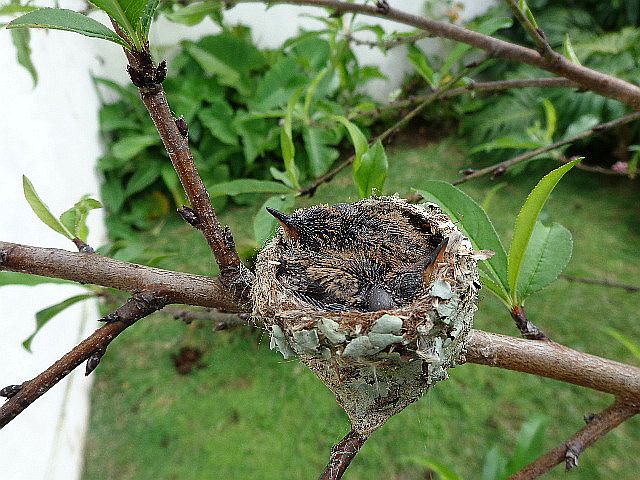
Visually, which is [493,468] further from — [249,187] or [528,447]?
[249,187]

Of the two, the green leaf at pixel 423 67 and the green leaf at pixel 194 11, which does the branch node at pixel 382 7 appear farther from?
the green leaf at pixel 194 11

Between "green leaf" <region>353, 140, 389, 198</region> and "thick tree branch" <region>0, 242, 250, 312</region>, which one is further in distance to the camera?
"green leaf" <region>353, 140, 389, 198</region>

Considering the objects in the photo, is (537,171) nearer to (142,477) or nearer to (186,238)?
(186,238)

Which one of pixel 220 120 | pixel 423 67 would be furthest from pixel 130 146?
pixel 423 67

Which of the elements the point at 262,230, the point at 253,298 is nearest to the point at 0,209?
the point at 262,230

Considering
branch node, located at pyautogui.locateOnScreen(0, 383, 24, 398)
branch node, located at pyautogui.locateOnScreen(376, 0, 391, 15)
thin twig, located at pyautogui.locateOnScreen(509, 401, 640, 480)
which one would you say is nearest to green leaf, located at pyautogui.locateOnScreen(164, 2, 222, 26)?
branch node, located at pyautogui.locateOnScreen(376, 0, 391, 15)

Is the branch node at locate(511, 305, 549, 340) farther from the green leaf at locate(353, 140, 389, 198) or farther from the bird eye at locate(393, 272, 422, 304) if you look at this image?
the green leaf at locate(353, 140, 389, 198)

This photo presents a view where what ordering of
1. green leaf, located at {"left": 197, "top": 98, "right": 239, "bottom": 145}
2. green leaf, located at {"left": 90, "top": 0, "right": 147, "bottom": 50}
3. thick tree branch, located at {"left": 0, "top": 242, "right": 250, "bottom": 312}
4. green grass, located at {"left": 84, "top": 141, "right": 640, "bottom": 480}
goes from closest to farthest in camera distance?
1. green leaf, located at {"left": 90, "top": 0, "right": 147, "bottom": 50}
2. thick tree branch, located at {"left": 0, "top": 242, "right": 250, "bottom": 312}
3. green grass, located at {"left": 84, "top": 141, "right": 640, "bottom": 480}
4. green leaf, located at {"left": 197, "top": 98, "right": 239, "bottom": 145}
